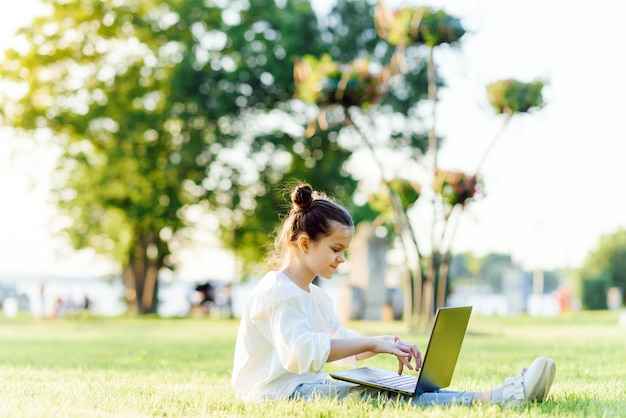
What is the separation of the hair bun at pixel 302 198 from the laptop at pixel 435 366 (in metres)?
0.80

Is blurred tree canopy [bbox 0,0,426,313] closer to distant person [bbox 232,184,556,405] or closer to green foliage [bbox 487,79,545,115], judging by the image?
green foliage [bbox 487,79,545,115]

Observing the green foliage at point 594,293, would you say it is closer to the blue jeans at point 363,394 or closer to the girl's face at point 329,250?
the blue jeans at point 363,394

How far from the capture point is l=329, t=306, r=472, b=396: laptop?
3742mm

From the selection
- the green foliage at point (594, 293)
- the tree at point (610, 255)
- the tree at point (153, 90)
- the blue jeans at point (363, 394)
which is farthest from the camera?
the tree at point (610, 255)

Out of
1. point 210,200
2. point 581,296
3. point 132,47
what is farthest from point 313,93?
point 581,296

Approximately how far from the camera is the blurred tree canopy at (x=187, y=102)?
888 inches

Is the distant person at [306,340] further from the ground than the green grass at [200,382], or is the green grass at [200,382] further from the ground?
the distant person at [306,340]

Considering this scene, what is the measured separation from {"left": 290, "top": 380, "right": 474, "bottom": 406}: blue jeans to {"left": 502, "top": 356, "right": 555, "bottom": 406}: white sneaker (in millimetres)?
175

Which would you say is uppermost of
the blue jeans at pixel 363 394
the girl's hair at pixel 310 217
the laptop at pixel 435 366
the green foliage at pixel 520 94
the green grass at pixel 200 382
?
the green foliage at pixel 520 94

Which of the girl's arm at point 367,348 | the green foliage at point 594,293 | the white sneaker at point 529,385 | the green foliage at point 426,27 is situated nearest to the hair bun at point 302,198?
the girl's arm at point 367,348

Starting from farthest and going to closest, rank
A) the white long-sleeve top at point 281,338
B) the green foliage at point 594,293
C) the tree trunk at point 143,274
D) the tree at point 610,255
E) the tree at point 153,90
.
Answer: the tree at point 610,255 < the green foliage at point 594,293 < the tree trunk at point 143,274 < the tree at point 153,90 < the white long-sleeve top at point 281,338

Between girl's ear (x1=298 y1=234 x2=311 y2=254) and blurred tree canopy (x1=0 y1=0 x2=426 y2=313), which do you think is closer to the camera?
girl's ear (x1=298 y1=234 x2=311 y2=254)

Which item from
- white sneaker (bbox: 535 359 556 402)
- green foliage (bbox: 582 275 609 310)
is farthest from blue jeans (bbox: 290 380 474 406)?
green foliage (bbox: 582 275 609 310)

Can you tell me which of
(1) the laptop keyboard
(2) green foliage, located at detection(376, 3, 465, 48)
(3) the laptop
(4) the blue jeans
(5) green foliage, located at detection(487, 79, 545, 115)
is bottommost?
(4) the blue jeans
